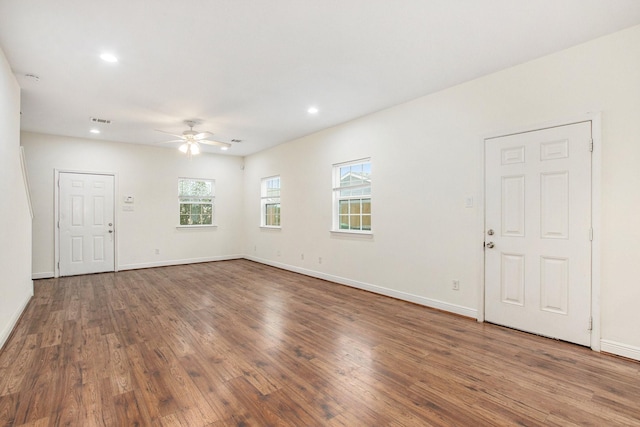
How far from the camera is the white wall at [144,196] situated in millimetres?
5910

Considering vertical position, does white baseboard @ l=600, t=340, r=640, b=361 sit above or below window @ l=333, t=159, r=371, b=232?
below

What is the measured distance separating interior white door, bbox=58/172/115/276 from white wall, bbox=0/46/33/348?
226 centimetres

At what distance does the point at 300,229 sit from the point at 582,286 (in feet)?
14.9

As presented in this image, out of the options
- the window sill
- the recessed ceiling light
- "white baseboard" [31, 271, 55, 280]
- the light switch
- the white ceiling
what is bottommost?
"white baseboard" [31, 271, 55, 280]

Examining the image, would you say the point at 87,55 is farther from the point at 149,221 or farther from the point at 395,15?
the point at 149,221

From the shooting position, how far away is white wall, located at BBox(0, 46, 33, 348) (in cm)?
299

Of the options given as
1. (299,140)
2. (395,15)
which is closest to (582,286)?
(395,15)

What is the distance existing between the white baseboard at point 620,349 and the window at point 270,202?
5827 millimetres

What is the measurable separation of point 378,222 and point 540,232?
2088mm

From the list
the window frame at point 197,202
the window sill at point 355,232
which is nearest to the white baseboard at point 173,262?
the window frame at point 197,202

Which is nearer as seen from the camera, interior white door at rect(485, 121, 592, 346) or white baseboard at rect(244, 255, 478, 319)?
interior white door at rect(485, 121, 592, 346)

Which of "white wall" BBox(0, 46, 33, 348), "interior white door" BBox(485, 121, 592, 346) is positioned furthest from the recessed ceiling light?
"interior white door" BBox(485, 121, 592, 346)

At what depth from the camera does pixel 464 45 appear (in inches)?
112

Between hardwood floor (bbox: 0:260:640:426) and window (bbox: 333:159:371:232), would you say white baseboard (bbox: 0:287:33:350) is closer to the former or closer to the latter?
hardwood floor (bbox: 0:260:640:426)
